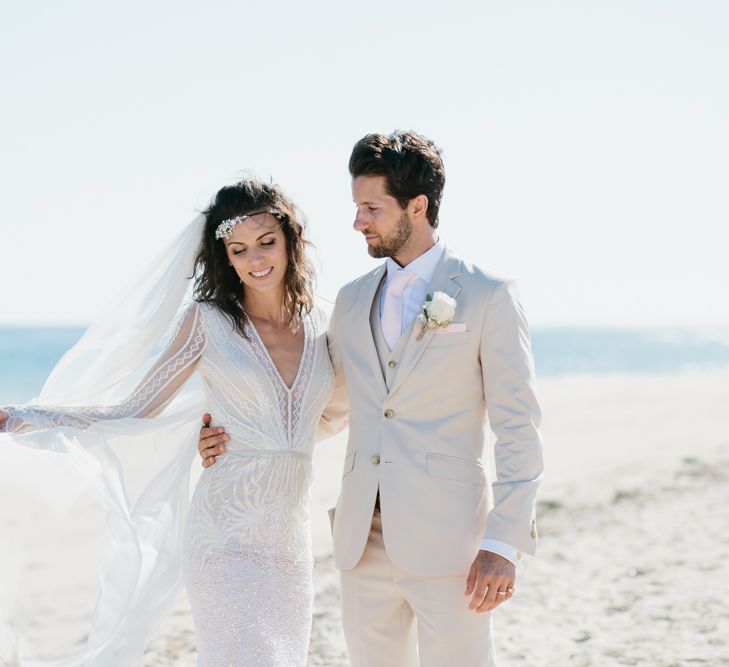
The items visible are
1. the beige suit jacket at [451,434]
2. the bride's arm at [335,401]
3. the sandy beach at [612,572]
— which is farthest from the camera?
the sandy beach at [612,572]

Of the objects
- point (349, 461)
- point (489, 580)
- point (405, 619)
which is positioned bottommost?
point (405, 619)

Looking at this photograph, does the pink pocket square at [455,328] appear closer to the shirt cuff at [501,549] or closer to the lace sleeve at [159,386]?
the shirt cuff at [501,549]

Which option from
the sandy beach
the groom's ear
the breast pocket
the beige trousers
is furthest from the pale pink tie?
the sandy beach

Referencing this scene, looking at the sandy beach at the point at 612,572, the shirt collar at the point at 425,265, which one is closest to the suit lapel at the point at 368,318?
the shirt collar at the point at 425,265

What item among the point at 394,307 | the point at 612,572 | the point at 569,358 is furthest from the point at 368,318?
the point at 569,358

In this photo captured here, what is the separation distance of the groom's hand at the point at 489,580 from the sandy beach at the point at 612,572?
5.29ft

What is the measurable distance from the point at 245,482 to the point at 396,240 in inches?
43.6

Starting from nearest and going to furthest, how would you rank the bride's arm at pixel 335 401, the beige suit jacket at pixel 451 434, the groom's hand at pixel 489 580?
the groom's hand at pixel 489 580
the beige suit jacket at pixel 451 434
the bride's arm at pixel 335 401

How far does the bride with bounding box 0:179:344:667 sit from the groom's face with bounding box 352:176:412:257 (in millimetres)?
559

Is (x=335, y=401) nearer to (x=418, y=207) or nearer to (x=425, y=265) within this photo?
(x=425, y=265)

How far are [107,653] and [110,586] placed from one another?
25cm

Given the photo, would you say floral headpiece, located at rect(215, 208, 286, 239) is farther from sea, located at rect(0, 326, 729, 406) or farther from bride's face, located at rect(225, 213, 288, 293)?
sea, located at rect(0, 326, 729, 406)

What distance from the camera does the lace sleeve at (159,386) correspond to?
4102mm

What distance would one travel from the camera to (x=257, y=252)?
411 cm
